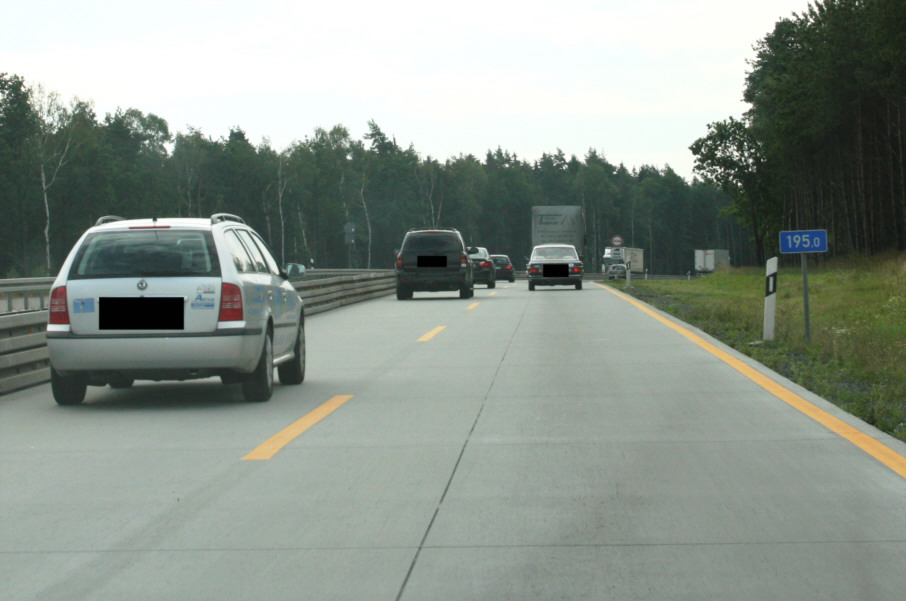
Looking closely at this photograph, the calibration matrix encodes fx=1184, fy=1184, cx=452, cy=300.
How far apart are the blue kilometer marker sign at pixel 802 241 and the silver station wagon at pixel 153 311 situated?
307 inches

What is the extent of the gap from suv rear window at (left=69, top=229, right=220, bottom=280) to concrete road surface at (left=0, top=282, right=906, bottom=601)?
1.18 m

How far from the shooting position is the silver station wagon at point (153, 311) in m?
9.57

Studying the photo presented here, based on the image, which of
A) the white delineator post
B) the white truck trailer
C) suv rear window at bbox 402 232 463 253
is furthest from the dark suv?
the white truck trailer

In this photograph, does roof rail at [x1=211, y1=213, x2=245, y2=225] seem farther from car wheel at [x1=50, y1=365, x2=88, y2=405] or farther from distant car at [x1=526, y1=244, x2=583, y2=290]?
distant car at [x1=526, y1=244, x2=583, y2=290]

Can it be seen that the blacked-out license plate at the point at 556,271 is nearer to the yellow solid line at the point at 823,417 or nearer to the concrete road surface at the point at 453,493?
the yellow solid line at the point at 823,417

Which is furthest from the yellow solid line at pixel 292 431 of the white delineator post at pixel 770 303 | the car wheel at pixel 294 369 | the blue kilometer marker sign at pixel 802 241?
the white delineator post at pixel 770 303

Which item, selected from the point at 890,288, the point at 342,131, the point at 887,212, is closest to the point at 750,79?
the point at 887,212

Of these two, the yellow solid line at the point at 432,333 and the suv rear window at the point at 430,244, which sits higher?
the suv rear window at the point at 430,244

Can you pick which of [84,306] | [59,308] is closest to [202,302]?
[84,306]

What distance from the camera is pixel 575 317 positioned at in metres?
23.0

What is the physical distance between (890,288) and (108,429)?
75.9 feet

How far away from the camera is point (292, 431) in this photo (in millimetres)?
8680

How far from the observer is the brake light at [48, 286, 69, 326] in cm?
966

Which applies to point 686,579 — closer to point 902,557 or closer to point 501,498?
point 902,557
